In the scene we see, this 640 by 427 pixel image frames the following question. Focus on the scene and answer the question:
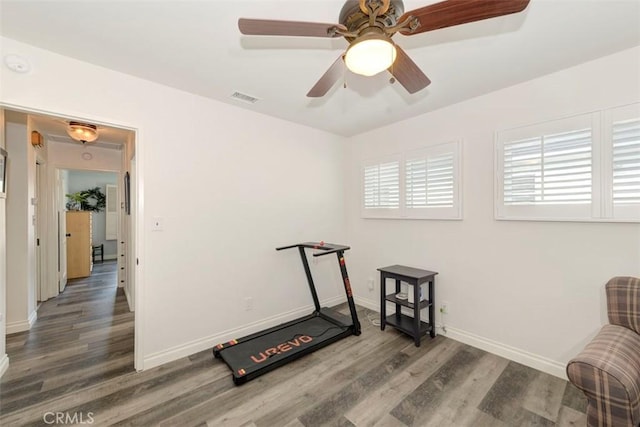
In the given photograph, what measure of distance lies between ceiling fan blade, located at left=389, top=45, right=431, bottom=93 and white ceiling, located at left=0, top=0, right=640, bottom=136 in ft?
1.18

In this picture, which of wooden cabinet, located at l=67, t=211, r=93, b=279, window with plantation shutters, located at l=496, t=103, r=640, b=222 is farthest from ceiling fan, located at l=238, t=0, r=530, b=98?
wooden cabinet, located at l=67, t=211, r=93, b=279

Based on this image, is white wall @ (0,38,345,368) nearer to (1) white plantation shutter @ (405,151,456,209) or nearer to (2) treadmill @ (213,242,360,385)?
(2) treadmill @ (213,242,360,385)

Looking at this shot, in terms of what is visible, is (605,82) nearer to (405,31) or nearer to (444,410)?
(405,31)

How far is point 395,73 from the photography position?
1610 mm

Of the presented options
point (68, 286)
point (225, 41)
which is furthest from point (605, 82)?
point (68, 286)

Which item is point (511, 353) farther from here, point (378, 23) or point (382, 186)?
point (378, 23)

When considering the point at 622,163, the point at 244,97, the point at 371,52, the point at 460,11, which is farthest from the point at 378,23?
the point at 622,163

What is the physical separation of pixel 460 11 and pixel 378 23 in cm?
35

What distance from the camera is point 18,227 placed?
3166 millimetres

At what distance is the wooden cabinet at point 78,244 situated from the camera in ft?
17.8

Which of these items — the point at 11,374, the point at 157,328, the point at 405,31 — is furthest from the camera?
the point at 157,328

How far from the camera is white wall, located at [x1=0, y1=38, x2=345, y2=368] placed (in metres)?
2.15

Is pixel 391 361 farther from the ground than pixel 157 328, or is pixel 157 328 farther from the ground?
pixel 157 328

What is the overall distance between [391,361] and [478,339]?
3.20ft
